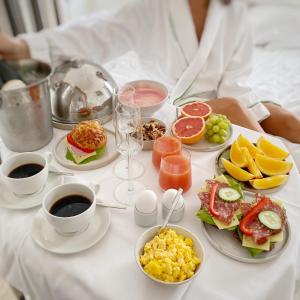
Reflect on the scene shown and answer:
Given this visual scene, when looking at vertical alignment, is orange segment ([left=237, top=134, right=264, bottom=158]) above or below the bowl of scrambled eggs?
below

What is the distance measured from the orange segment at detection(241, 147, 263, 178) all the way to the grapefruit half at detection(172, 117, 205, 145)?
141 mm

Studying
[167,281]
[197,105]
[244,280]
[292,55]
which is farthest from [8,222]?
[292,55]

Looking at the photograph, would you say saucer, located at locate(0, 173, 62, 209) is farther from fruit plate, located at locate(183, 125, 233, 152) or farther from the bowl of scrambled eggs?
fruit plate, located at locate(183, 125, 233, 152)

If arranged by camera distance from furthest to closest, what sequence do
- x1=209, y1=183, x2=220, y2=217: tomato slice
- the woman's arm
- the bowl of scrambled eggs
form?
the woman's arm → x1=209, y1=183, x2=220, y2=217: tomato slice → the bowl of scrambled eggs

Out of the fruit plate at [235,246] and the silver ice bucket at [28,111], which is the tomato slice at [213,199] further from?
the silver ice bucket at [28,111]

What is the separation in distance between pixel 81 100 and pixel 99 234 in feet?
1.51

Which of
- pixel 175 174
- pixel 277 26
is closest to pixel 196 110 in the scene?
pixel 175 174

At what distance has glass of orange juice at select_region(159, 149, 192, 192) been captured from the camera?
0.81 m

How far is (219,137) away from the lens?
3.23 feet

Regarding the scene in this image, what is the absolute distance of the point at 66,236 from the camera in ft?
2.34

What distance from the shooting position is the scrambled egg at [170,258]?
609 mm

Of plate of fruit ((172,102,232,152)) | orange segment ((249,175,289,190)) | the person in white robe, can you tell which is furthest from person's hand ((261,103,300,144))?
orange segment ((249,175,289,190))

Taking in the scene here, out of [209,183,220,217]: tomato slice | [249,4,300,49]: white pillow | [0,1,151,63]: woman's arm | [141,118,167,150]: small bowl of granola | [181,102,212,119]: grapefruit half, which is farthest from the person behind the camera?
[249,4,300,49]: white pillow

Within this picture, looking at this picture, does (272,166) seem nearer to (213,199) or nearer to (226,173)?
(226,173)
